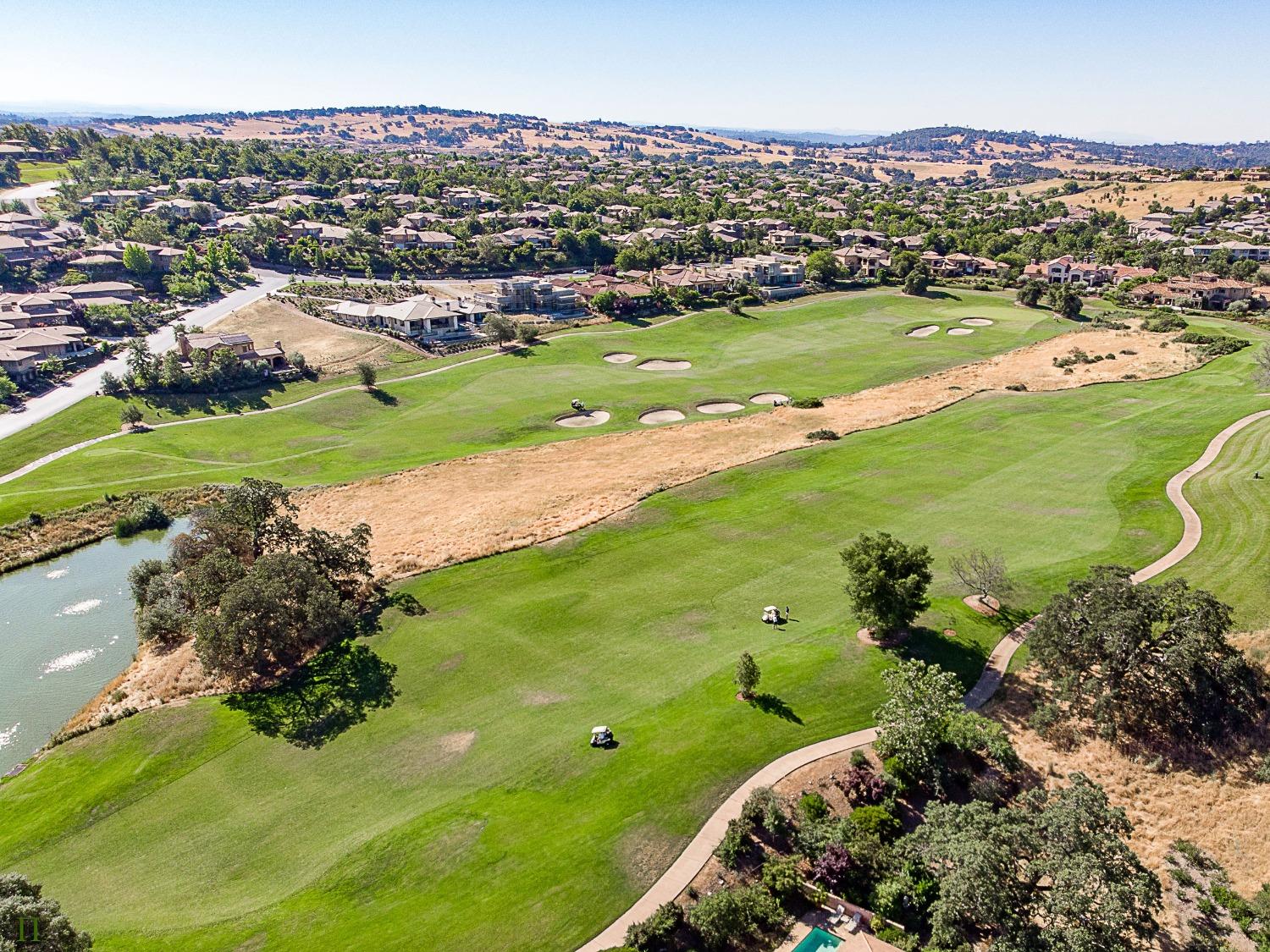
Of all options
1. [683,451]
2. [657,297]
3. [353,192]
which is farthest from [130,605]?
[353,192]

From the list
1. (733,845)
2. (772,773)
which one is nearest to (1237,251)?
(772,773)

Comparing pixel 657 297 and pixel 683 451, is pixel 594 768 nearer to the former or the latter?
pixel 683 451

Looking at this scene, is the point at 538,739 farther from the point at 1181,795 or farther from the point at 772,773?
the point at 1181,795

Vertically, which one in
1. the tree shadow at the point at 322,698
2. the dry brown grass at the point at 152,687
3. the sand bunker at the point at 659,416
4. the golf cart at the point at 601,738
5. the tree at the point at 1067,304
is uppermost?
the tree at the point at 1067,304

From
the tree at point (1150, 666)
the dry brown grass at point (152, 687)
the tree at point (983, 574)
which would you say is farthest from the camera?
the tree at point (983, 574)

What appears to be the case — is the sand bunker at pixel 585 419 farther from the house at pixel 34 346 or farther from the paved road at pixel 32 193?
the paved road at pixel 32 193

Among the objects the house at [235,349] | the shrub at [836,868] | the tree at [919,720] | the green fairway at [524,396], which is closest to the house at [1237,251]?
the green fairway at [524,396]

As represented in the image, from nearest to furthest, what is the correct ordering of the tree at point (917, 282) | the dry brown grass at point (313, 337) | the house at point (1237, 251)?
the dry brown grass at point (313, 337)
the tree at point (917, 282)
the house at point (1237, 251)
